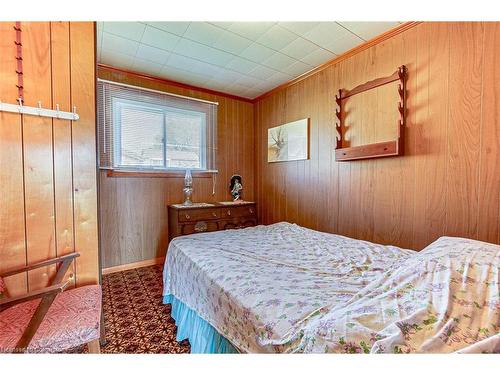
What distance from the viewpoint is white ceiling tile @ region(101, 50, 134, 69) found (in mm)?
2451

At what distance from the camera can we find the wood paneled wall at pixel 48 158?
1.22 meters

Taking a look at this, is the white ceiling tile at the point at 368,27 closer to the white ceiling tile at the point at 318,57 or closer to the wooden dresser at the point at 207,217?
the white ceiling tile at the point at 318,57

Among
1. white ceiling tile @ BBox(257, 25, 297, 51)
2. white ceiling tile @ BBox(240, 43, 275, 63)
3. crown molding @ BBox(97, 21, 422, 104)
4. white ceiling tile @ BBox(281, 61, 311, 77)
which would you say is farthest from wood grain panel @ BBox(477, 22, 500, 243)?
white ceiling tile @ BBox(240, 43, 275, 63)

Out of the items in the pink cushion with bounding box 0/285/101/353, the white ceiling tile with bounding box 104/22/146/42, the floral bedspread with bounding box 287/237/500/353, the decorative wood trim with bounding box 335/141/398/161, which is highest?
the white ceiling tile with bounding box 104/22/146/42

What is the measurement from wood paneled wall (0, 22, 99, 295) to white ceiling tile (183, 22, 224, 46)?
0.87 m

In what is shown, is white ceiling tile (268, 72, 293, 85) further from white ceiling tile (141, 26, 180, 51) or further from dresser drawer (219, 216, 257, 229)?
dresser drawer (219, 216, 257, 229)

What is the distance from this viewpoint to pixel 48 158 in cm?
133

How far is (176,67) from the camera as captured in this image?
2742 millimetres

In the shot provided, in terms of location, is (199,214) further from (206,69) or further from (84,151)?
(206,69)

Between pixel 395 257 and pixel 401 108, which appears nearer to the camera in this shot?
pixel 395 257
